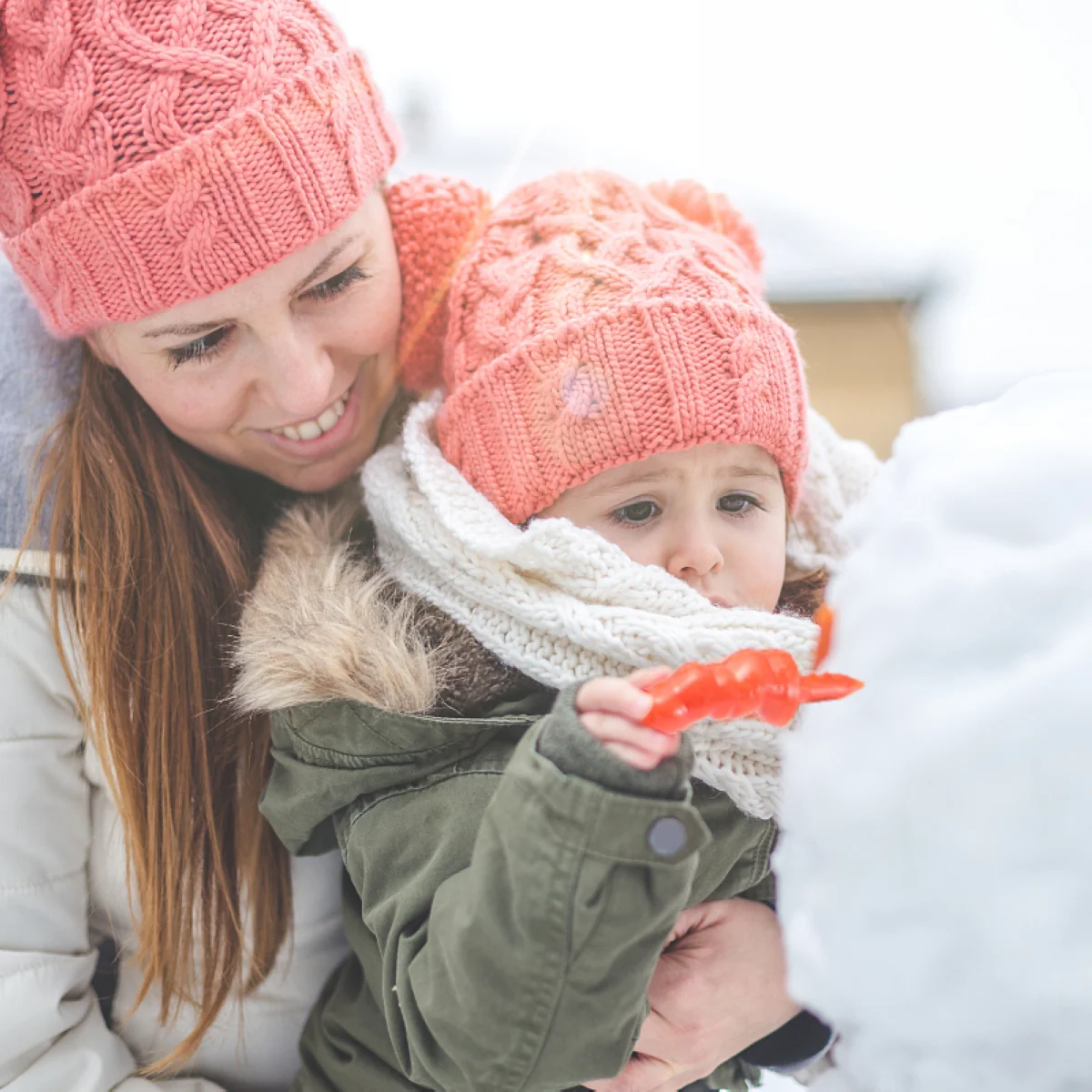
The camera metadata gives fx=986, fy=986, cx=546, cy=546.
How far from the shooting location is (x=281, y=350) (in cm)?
81

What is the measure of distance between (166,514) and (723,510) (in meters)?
0.50

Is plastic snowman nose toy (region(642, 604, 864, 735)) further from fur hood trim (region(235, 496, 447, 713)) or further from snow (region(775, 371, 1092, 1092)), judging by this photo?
fur hood trim (region(235, 496, 447, 713))

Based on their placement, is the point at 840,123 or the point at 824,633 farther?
the point at 840,123

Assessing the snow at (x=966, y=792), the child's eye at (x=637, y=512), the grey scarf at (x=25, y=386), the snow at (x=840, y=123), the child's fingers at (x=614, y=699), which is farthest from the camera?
the grey scarf at (x=25, y=386)

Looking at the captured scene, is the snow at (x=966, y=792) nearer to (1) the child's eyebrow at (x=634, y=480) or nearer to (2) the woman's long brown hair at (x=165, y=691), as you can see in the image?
(1) the child's eyebrow at (x=634, y=480)

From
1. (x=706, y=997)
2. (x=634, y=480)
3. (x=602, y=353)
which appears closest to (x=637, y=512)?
(x=634, y=480)

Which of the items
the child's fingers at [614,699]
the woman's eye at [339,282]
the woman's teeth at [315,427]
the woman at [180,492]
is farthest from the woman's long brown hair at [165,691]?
the child's fingers at [614,699]

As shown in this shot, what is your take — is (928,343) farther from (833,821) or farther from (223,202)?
(223,202)

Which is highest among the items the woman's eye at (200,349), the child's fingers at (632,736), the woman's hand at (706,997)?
the woman's eye at (200,349)

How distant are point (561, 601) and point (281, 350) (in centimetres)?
31

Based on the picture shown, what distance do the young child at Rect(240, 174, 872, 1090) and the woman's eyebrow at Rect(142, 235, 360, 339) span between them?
111 mm

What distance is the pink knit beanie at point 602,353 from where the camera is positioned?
29.8 inches

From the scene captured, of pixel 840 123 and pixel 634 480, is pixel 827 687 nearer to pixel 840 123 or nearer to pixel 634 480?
pixel 634 480

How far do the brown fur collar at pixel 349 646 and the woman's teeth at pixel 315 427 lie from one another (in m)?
0.10
